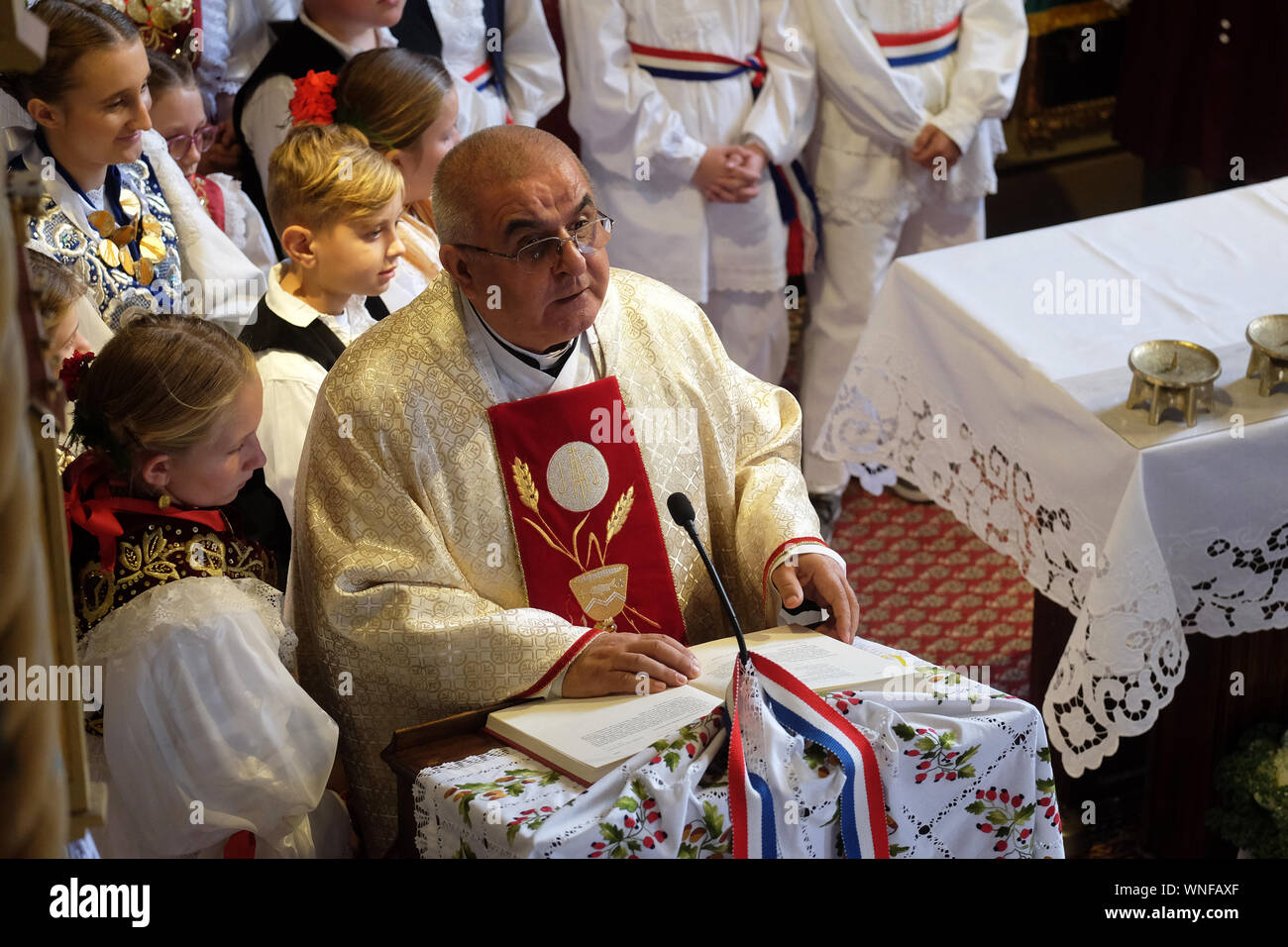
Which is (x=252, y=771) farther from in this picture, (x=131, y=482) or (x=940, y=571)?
(x=940, y=571)

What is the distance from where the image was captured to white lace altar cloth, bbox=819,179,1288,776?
9.01ft

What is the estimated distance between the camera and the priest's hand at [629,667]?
7.59ft

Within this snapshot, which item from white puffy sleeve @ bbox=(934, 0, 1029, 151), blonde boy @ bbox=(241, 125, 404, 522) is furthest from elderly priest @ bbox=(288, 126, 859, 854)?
white puffy sleeve @ bbox=(934, 0, 1029, 151)

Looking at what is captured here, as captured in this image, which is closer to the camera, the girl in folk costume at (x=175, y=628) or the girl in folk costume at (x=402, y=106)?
the girl in folk costume at (x=175, y=628)

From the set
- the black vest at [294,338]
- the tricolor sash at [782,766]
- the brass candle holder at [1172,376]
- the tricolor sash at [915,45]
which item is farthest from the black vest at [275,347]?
the tricolor sash at [915,45]

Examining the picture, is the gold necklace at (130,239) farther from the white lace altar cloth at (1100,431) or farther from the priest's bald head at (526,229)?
the white lace altar cloth at (1100,431)

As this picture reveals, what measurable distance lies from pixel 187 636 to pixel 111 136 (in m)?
1.52

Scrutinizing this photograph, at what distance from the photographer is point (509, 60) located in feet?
15.4

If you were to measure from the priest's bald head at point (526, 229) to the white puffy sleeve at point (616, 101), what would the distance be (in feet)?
7.09

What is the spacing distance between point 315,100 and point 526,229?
1366 millimetres
